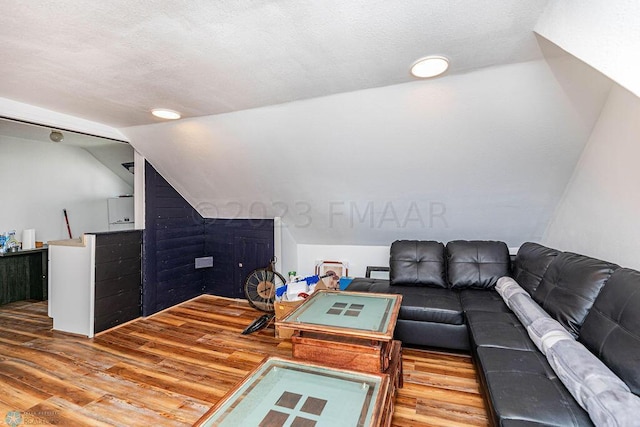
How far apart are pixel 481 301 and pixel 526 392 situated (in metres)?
1.22

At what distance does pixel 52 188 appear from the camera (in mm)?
4273

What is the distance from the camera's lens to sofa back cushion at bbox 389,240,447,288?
2.85 metres

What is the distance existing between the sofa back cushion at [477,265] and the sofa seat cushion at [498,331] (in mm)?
601

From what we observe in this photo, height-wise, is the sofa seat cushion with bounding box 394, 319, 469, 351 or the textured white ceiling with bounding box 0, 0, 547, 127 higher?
the textured white ceiling with bounding box 0, 0, 547, 127

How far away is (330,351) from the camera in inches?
69.1

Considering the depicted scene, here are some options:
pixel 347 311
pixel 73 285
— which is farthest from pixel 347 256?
pixel 73 285

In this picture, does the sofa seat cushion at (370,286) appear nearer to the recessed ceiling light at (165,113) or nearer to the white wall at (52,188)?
the recessed ceiling light at (165,113)

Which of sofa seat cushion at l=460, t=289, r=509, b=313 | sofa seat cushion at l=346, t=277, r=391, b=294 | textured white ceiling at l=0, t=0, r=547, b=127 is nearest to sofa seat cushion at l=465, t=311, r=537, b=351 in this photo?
sofa seat cushion at l=460, t=289, r=509, b=313

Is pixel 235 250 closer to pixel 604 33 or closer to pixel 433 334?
pixel 433 334

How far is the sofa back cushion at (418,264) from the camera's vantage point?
9.34 ft

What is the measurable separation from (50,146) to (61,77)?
11.2 ft

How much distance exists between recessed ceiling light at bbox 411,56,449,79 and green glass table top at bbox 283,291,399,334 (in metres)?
1.56

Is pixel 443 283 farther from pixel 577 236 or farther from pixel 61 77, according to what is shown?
pixel 61 77

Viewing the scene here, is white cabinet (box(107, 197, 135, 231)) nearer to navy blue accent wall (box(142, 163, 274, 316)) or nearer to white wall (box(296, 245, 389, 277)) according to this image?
navy blue accent wall (box(142, 163, 274, 316))
